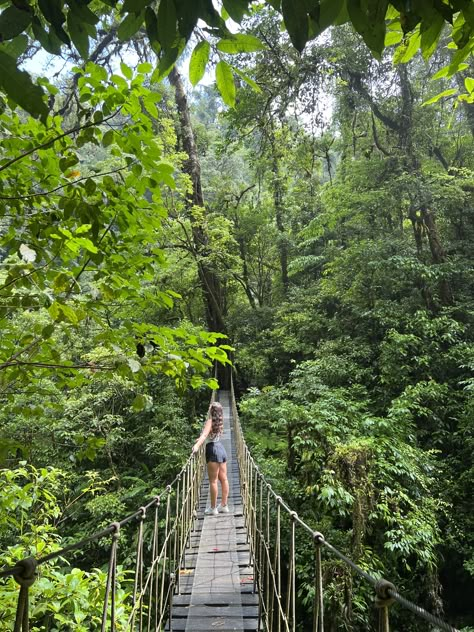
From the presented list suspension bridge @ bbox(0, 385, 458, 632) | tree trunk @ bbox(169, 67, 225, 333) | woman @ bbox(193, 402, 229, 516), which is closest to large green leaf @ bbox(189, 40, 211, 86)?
suspension bridge @ bbox(0, 385, 458, 632)

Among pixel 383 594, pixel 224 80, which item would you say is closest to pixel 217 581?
pixel 383 594

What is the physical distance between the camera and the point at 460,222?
8.47m

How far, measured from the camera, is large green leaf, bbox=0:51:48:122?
1.83ft

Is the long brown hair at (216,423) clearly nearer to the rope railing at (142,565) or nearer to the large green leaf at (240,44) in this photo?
the rope railing at (142,565)

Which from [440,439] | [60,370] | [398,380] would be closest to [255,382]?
[398,380]

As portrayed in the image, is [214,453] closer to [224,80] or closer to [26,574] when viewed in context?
[26,574]

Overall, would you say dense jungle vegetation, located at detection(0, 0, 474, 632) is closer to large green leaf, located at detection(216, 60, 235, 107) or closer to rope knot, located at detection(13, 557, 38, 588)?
large green leaf, located at detection(216, 60, 235, 107)

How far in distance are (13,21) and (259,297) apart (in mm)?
12349

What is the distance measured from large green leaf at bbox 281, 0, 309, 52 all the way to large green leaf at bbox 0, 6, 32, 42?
0.36 m

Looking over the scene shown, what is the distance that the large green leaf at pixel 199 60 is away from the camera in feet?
2.36

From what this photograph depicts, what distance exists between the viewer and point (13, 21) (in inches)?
23.3

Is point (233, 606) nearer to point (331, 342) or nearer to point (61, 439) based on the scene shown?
point (61, 439)

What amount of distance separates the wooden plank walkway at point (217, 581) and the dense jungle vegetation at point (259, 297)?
0.49 meters

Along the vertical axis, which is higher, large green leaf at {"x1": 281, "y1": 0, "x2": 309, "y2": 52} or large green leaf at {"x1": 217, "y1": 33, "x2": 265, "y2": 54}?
large green leaf at {"x1": 217, "y1": 33, "x2": 265, "y2": 54}
